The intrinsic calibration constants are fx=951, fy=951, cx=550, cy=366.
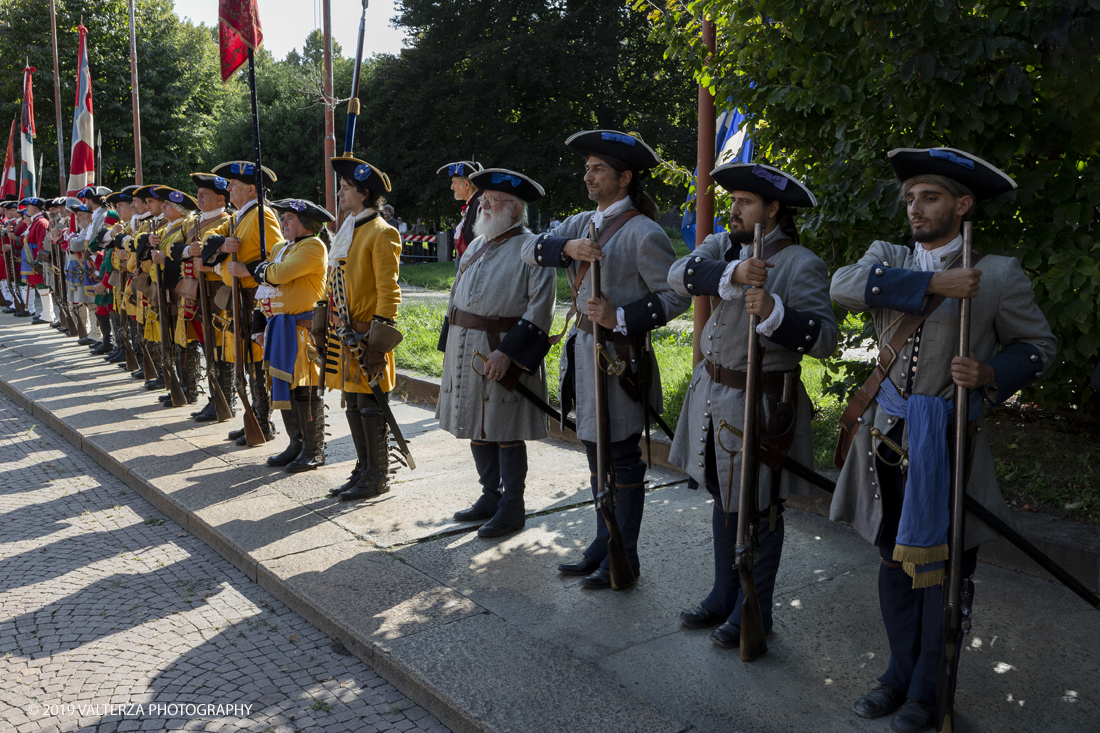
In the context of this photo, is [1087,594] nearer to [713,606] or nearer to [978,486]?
[978,486]

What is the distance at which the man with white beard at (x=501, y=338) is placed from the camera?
518 centimetres

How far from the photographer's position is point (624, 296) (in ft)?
14.8

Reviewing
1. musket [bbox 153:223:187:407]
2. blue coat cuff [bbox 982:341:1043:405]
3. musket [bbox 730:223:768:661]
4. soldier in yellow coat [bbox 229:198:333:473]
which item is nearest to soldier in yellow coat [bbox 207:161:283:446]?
soldier in yellow coat [bbox 229:198:333:473]

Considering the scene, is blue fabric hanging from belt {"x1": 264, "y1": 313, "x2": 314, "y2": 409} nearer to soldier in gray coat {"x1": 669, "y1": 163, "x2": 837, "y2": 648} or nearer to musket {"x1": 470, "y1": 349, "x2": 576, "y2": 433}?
musket {"x1": 470, "y1": 349, "x2": 576, "y2": 433}

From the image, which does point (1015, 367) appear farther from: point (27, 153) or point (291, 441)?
point (27, 153)

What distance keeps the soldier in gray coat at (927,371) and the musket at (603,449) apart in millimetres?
1257

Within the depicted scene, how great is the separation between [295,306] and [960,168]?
470 centimetres

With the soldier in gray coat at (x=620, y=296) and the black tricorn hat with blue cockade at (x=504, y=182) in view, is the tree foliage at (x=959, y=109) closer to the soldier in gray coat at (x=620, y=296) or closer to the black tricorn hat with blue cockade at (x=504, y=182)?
the soldier in gray coat at (x=620, y=296)

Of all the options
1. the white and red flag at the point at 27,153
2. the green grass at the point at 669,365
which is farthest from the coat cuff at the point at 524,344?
the white and red flag at the point at 27,153

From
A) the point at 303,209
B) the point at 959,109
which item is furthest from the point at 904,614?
the point at 303,209

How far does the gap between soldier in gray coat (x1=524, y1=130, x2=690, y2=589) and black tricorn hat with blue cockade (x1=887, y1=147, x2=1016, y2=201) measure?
Answer: 129cm

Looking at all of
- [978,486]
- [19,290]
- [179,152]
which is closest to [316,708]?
[978,486]

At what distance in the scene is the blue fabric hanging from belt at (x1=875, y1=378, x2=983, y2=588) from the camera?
323 cm

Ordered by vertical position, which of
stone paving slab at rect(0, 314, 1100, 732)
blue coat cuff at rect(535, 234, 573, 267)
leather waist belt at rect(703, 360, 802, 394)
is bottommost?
stone paving slab at rect(0, 314, 1100, 732)
